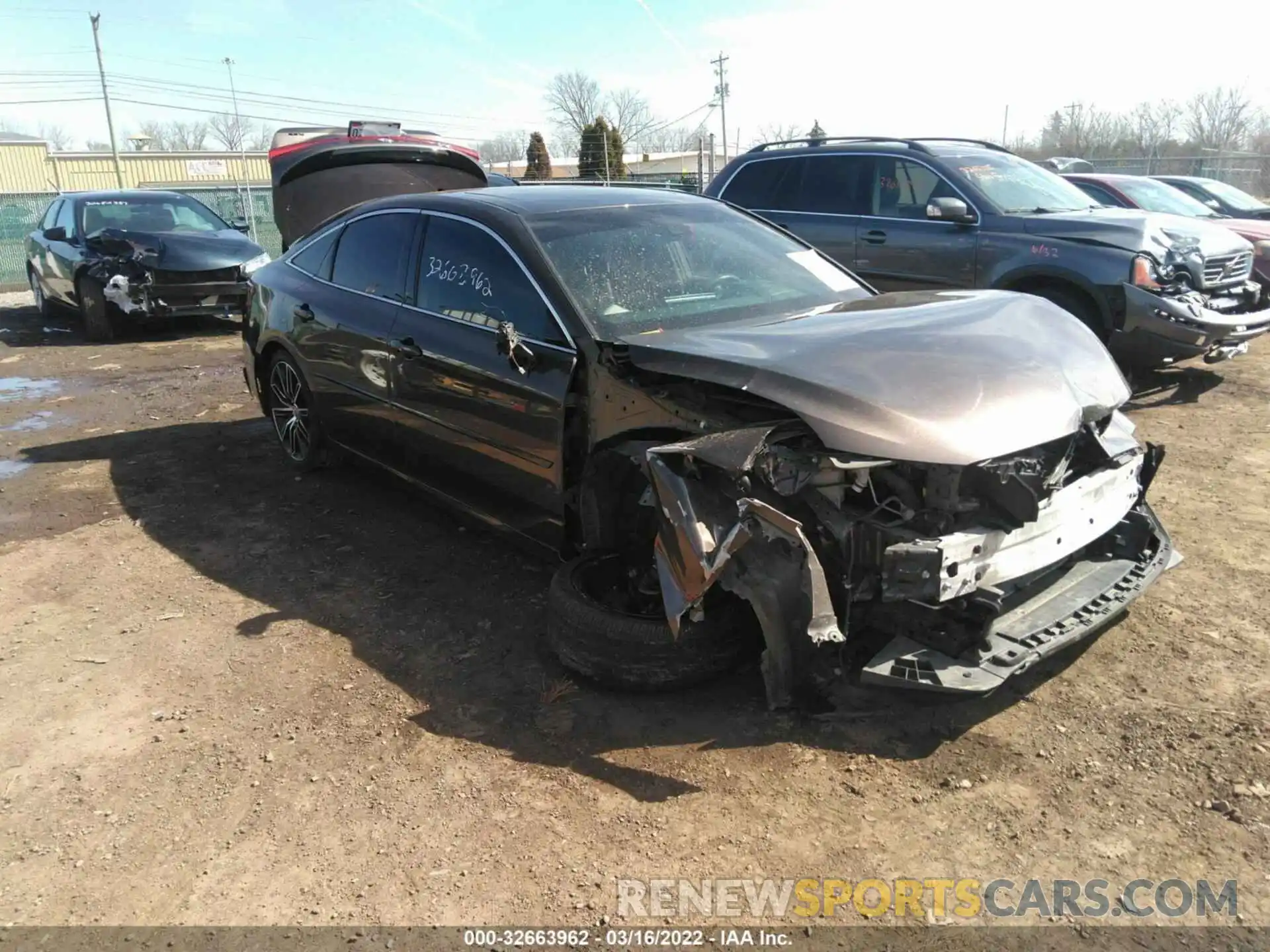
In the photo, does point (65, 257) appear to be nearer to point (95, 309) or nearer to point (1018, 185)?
point (95, 309)

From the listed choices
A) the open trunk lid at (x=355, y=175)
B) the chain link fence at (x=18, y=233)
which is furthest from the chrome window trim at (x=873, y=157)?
the chain link fence at (x=18, y=233)

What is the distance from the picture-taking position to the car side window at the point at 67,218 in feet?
38.4

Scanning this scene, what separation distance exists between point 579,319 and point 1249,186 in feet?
112

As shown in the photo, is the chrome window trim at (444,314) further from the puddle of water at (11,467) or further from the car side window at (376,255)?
the puddle of water at (11,467)

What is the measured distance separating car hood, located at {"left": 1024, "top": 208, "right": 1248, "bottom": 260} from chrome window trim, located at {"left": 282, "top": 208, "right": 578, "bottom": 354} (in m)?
4.89

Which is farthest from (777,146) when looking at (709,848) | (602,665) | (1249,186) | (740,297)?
(1249,186)

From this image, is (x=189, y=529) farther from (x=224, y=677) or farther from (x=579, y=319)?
(x=579, y=319)

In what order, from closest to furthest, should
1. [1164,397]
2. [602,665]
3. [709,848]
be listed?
[709,848] < [602,665] < [1164,397]

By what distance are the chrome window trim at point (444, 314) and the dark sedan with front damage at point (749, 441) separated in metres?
0.02

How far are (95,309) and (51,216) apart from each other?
252cm

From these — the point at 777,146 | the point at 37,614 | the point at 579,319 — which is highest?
the point at 777,146

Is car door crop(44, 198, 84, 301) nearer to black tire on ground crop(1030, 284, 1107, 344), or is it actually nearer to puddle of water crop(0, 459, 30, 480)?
puddle of water crop(0, 459, 30, 480)

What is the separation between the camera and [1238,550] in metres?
4.39

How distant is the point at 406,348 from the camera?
4.46 meters
